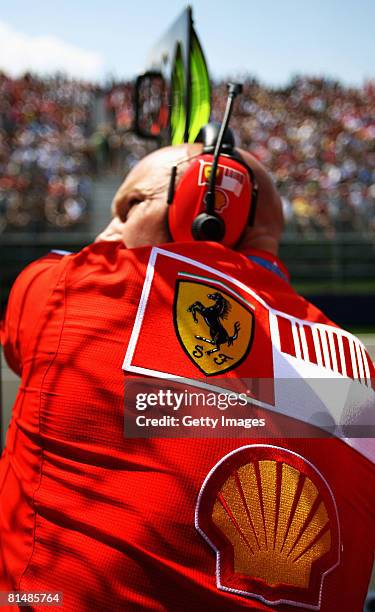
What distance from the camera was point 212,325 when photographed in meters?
1.44

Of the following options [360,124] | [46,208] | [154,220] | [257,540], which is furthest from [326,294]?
[360,124]

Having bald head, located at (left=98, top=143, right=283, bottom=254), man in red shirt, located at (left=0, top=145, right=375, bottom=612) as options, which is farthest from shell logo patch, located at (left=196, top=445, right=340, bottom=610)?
bald head, located at (left=98, top=143, right=283, bottom=254)

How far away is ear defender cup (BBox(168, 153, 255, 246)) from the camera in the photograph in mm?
1780

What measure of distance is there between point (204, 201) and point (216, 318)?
44 cm

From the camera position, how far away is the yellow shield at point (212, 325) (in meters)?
1.41

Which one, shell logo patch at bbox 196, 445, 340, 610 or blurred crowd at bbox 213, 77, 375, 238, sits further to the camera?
blurred crowd at bbox 213, 77, 375, 238

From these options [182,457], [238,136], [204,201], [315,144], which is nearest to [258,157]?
[238,136]

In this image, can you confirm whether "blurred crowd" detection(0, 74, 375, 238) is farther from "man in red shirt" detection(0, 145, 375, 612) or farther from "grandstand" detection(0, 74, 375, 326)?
→ "man in red shirt" detection(0, 145, 375, 612)

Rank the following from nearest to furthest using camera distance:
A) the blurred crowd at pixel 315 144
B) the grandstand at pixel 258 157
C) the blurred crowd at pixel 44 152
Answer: the grandstand at pixel 258 157, the blurred crowd at pixel 44 152, the blurred crowd at pixel 315 144

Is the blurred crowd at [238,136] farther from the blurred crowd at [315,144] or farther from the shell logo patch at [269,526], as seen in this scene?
the shell logo patch at [269,526]

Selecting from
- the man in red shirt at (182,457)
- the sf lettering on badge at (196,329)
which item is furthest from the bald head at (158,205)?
the sf lettering on badge at (196,329)

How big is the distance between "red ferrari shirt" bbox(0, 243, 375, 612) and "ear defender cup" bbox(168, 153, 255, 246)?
205 mm

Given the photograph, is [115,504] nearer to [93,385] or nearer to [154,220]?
[93,385]

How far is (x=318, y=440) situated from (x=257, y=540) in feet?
0.75
